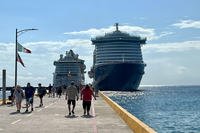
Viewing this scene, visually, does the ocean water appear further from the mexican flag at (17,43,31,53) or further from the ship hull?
the ship hull

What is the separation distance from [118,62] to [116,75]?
11.1ft

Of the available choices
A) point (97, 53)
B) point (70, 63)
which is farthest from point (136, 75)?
point (70, 63)

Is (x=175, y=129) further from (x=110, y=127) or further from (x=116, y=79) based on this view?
(x=116, y=79)

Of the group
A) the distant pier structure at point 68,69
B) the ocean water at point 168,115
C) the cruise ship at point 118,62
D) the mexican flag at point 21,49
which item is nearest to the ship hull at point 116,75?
Answer: the cruise ship at point 118,62

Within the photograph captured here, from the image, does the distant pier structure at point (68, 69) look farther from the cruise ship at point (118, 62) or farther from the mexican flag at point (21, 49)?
the mexican flag at point (21, 49)

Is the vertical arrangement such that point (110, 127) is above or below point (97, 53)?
below

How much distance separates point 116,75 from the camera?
412 feet

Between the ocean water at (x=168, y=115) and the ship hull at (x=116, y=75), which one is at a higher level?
the ship hull at (x=116, y=75)

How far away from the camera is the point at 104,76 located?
414 ft

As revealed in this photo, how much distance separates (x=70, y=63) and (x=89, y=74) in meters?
6.38

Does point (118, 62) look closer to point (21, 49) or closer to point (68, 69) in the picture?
point (68, 69)

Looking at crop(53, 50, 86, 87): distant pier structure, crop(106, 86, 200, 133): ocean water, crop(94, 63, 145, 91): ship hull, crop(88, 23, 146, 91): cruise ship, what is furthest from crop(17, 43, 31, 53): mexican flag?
crop(53, 50, 86, 87): distant pier structure

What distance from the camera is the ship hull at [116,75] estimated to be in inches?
4931

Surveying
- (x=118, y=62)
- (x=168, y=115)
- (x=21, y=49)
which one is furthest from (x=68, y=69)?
(x=21, y=49)
